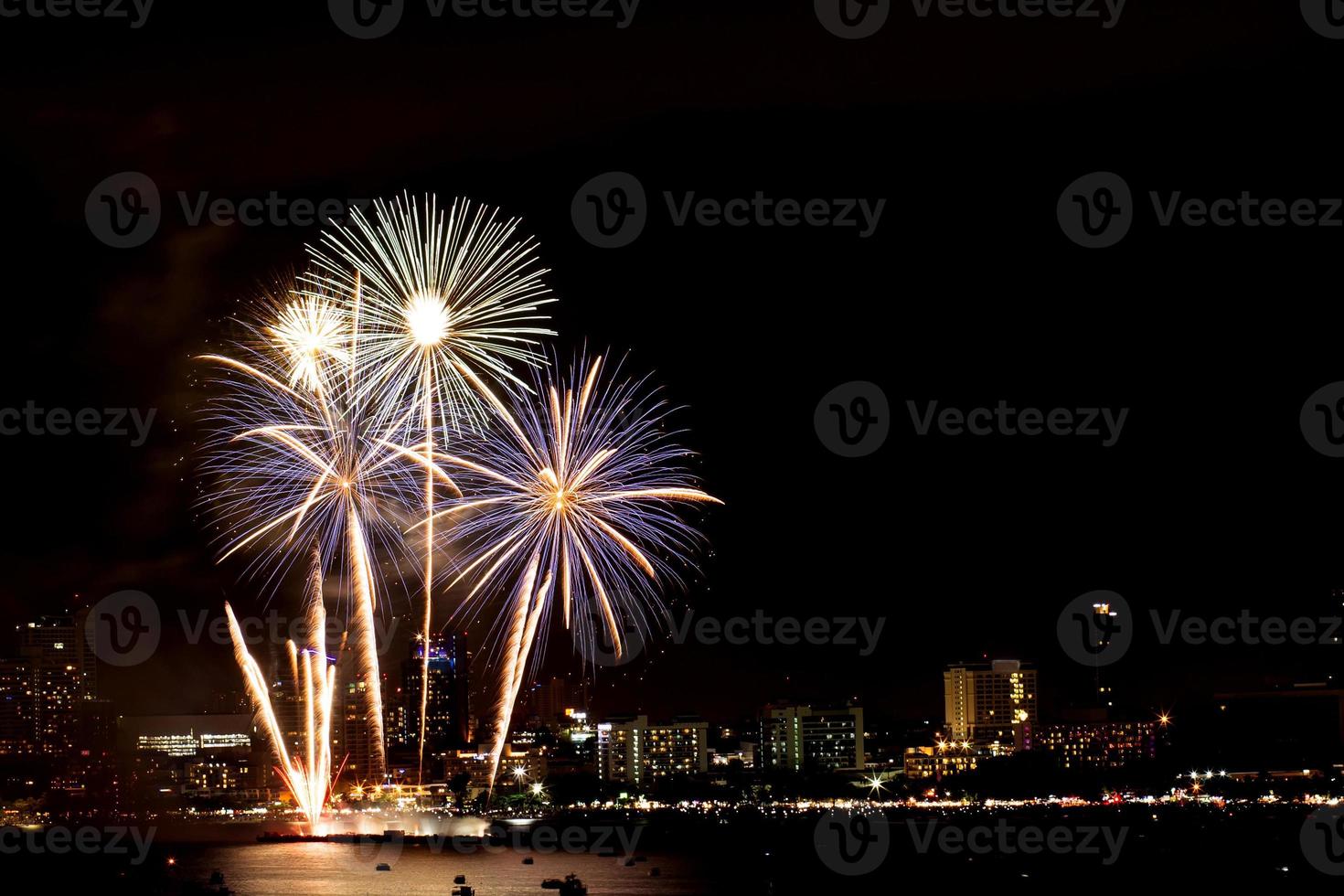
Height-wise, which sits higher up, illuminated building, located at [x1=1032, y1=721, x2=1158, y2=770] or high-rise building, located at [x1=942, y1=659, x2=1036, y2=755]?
high-rise building, located at [x1=942, y1=659, x2=1036, y2=755]

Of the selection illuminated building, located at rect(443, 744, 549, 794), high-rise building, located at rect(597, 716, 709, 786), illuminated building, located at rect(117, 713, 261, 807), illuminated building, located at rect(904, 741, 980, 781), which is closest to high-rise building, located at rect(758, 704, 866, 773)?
illuminated building, located at rect(904, 741, 980, 781)

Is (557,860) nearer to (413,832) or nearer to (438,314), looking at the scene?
(413,832)

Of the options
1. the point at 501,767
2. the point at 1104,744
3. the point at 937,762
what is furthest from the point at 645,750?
the point at 1104,744

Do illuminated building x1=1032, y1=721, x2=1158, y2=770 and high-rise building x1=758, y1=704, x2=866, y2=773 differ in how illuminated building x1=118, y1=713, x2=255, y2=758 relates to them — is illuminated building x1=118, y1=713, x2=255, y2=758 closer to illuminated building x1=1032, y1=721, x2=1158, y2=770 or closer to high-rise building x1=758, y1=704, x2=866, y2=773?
high-rise building x1=758, y1=704, x2=866, y2=773

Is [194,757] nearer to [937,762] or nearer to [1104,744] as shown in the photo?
[937,762]

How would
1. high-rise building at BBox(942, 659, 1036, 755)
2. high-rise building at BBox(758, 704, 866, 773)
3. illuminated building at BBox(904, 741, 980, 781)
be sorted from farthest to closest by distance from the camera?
1. high-rise building at BBox(942, 659, 1036, 755)
2. high-rise building at BBox(758, 704, 866, 773)
3. illuminated building at BBox(904, 741, 980, 781)

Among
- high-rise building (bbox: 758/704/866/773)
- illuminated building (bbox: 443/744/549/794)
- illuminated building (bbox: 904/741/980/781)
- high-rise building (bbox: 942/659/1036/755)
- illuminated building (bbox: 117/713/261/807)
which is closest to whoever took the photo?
illuminated building (bbox: 443/744/549/794)

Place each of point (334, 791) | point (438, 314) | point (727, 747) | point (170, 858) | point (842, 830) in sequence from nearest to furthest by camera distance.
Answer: point (438, 314) < point (170, 858) < point (842, 830) < point (334, 791) < point (727, 747)

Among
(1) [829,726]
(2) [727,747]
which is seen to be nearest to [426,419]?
(1) [829,726]
